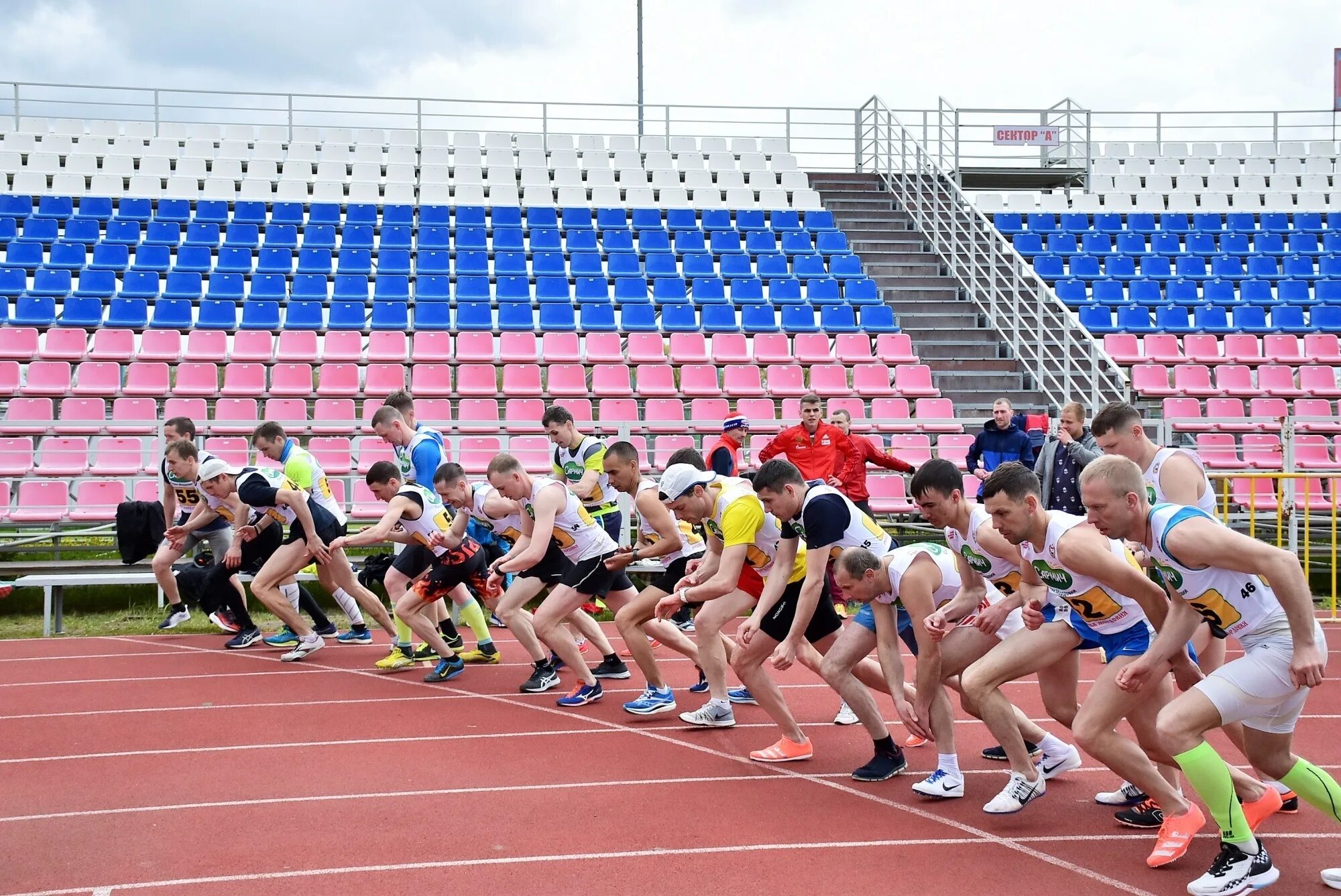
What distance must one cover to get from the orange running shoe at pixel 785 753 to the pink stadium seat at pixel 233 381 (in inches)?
389

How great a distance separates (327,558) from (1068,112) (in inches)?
705

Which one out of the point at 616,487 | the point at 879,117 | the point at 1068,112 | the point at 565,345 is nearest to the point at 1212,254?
the point at 1068,112

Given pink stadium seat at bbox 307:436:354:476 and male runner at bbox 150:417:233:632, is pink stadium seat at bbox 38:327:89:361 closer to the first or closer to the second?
pink stadium seat at bbox 307:436:354:476

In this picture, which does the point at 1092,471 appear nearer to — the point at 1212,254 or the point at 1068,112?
the point at 1212,254

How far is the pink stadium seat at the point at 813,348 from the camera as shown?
14953 millimetres

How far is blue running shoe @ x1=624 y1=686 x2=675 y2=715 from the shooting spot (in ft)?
22.0

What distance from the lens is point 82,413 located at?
41.7ft

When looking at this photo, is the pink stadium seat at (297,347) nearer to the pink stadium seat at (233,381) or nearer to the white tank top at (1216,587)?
the pink stadium seat at (233,381)

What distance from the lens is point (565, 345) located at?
15.0 metres

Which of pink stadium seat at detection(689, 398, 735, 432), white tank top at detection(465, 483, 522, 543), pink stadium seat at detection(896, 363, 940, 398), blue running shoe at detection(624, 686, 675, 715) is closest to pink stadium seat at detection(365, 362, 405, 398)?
pink stadium seat at detection(689, 398, 735, 432)

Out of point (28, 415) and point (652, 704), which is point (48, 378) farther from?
point (652, 704)

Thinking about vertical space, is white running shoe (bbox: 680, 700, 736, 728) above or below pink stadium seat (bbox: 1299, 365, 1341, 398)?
below

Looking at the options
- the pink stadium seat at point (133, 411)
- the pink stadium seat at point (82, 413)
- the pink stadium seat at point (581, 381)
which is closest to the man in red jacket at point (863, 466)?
the pink stadium seat at point (581, 381)

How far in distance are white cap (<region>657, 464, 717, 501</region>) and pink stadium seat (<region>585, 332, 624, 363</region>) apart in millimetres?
8783
